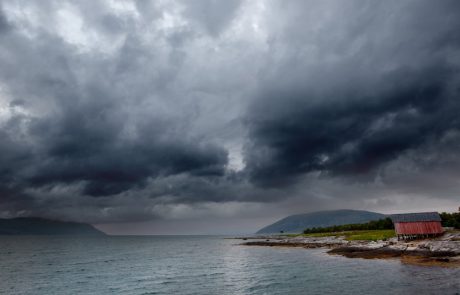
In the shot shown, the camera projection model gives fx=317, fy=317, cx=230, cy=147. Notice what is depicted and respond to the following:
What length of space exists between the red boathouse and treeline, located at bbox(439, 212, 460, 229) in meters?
26.3

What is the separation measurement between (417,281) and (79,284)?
181 ft

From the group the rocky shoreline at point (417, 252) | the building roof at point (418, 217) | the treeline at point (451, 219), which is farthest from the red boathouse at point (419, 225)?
the treeline at point (451, 219)

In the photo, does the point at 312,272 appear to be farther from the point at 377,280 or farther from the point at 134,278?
the point at 134,278

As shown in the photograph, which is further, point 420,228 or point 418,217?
point 418,217

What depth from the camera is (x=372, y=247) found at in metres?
82.9

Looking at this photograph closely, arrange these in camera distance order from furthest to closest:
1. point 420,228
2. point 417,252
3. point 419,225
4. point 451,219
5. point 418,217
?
point 451,219 < point 418,217 < point 419,225 < point 420,228 < point 417,252

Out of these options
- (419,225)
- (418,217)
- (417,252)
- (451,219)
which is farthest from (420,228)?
(451,219)

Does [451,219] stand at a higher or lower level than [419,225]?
higher

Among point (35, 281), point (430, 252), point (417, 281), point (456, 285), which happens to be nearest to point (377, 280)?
point (417, 281)

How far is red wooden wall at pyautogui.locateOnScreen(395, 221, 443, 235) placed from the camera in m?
89.8

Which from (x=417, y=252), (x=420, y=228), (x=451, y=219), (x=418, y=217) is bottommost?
(x=417, y=252)

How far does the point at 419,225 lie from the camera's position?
9094cm

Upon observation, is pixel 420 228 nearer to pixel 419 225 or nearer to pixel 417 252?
pixel 419 225

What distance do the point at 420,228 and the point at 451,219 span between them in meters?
39.9
